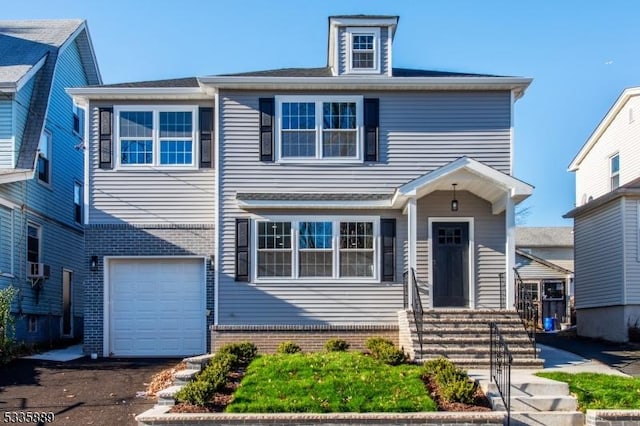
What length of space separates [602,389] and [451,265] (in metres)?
5.13

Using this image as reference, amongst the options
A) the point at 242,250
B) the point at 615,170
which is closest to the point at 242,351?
the point at 242,250

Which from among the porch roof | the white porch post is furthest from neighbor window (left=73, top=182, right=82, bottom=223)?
the white porch post

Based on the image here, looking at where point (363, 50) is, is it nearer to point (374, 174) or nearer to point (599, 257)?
point (374, 174)

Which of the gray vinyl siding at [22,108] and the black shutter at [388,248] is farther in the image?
the gray vinyl siding at [22,108]

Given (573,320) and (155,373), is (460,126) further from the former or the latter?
(573,320)

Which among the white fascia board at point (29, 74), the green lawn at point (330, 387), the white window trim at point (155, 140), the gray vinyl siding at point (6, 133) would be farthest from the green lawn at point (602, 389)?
the white fascia board at point (29, 74)

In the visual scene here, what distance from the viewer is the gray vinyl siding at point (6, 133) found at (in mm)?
16094

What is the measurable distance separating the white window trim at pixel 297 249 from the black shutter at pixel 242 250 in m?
0.12

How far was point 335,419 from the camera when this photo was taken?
8242mm

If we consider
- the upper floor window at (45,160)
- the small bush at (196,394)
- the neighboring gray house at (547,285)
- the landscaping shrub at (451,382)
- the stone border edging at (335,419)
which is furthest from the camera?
the neighboring gray house at (547,285)

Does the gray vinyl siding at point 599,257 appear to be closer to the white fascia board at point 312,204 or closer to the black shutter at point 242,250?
the white fascia board at point 312,204

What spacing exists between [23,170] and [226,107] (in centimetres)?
540

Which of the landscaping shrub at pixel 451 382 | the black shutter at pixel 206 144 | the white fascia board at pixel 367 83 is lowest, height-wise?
the landscaping shrub at pixel 451 382

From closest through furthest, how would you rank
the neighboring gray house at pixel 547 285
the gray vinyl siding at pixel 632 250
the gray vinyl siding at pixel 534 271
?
the gray vinyl siding at pixel 632 250 < the neighboring gray house at pixel 547 285 < the gray vinyl siding at pixel 534 271
